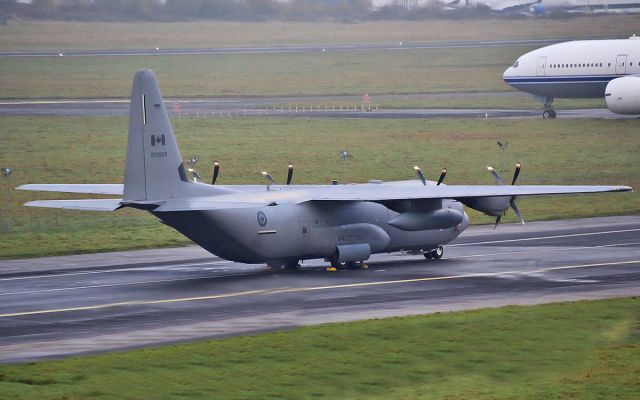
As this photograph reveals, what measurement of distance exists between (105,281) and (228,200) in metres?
5.66

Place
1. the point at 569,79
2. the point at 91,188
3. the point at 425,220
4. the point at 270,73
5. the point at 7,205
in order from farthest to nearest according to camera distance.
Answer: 1. the point at 270,73
2. the point at 569,79
3. the point at 7,205
4. the point at 425,220
5. the point at 91,188

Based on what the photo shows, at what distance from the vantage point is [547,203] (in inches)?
2704

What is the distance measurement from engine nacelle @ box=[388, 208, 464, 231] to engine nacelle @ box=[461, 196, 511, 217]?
6.18 feet

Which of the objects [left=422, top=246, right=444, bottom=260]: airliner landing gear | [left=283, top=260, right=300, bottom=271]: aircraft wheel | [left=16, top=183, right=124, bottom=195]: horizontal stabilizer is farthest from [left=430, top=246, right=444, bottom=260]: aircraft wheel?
[left=16, top=183, right=124, bottom=195]: horizontal stabilizer

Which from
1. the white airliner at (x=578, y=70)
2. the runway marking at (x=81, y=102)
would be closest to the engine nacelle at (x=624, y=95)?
the white airliner at (x=578, y=70)

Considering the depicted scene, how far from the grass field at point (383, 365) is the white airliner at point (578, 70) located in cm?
7200

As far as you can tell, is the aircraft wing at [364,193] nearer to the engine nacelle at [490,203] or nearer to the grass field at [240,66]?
the engine nacelle at [490,203]

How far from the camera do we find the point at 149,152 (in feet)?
139

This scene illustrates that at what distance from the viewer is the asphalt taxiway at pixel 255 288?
3462 centimetres

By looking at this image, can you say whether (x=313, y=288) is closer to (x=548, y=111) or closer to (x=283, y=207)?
(x=283, y=207)

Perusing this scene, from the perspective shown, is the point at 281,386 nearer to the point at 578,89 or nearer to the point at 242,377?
the point at 242,377

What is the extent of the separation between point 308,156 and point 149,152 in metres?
44.0

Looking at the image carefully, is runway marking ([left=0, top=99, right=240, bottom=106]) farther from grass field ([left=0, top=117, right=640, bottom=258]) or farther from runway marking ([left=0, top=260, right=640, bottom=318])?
runway marking ([left=0, top=260, right=640, bottom=318])

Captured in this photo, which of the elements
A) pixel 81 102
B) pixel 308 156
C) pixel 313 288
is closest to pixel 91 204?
pixel 313 288
